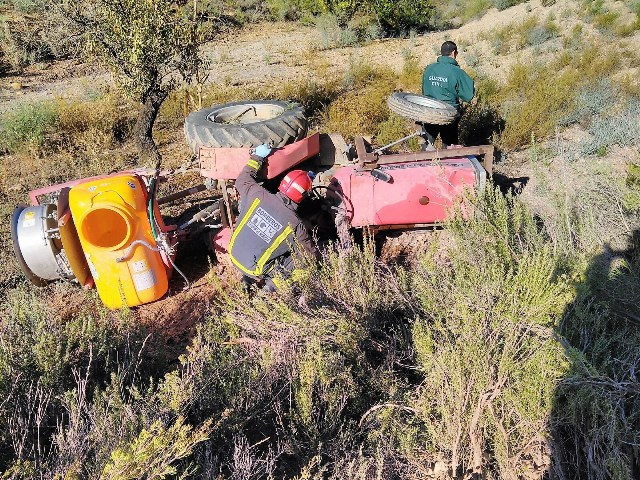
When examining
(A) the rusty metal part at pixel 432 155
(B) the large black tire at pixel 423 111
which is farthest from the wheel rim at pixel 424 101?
(A) the rusty metal part at pixel 432 155

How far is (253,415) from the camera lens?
2.79 m

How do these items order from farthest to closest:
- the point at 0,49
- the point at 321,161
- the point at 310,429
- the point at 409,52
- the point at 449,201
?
the point at 0,49 → the point at 409,52 → the point at 321,161 → the point at 449,201 → the point at 310,429

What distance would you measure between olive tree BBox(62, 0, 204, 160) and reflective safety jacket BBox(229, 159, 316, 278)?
349cm

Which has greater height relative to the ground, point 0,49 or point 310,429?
point 0,49

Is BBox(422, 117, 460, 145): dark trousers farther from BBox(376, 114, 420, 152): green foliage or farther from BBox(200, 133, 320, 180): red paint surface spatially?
BBox(200, 133, 320, 180): red paint surface

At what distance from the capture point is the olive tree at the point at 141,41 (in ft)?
20.6

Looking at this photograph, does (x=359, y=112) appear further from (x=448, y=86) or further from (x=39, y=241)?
(x=39, y=241)

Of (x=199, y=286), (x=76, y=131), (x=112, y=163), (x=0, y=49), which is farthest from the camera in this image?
(x=0, y=49)

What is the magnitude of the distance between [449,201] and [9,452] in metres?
3.42

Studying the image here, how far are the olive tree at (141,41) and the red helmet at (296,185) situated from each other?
11.9 ft

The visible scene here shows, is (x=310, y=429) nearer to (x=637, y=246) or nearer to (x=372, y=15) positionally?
(x=637, y=246)

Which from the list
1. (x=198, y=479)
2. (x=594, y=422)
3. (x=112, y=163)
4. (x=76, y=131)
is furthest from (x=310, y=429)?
(x=76, y=131)

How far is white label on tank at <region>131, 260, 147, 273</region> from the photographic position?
4211 mm

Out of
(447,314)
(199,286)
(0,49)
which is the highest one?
(0,49)
